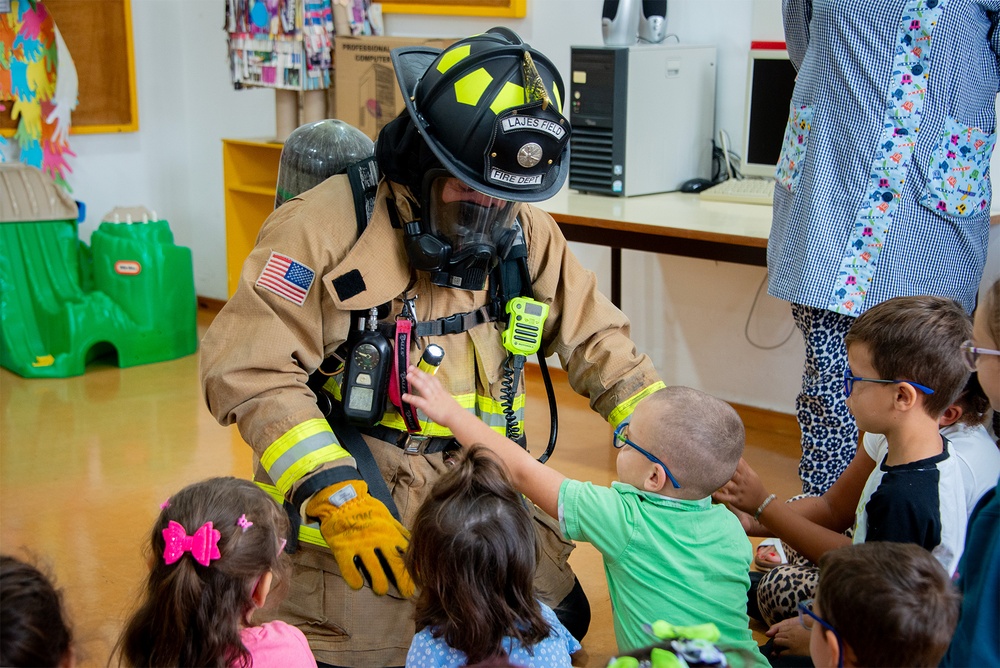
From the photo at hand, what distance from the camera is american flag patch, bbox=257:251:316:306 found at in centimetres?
201

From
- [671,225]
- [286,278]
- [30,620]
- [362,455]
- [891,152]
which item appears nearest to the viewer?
[30,620]

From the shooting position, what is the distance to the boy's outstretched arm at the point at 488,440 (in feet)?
6.29

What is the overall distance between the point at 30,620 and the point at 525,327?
3.88 ft

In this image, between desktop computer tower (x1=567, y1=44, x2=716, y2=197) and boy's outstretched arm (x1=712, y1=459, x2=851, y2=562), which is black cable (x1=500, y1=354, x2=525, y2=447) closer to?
boy's outstretched arm (x1=712, y1=459, x2=851, y2=562)

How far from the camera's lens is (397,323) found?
2.10 meters

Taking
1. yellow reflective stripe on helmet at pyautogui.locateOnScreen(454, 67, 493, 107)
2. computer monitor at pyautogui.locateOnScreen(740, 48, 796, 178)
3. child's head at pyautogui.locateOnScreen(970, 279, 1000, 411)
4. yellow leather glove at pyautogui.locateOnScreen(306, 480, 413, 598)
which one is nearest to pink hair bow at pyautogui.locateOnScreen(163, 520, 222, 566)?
yellow leather glove at pyautogui.locateOnScreen(306, 480, 413, 598)

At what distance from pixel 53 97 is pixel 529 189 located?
13.5 feet

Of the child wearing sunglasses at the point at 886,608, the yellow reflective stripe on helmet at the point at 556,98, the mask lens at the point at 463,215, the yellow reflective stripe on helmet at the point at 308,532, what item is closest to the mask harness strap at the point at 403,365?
the mask lens at the point at 463,215

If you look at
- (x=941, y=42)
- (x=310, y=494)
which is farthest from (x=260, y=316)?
(x=941, y=42)

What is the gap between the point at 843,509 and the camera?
7.62 ft

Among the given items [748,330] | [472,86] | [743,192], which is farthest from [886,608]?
[748,330]

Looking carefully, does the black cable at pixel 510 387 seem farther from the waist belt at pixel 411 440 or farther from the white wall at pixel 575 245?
the white wall at pixel 575 245

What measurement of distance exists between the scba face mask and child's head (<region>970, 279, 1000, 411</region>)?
2.88ft

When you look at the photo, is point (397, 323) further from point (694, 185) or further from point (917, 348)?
point (694, 185)
